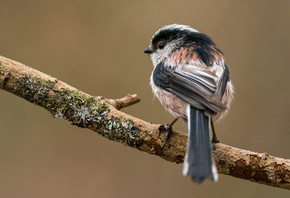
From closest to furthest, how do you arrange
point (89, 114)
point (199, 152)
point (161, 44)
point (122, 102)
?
1. point (199, 152)
2. point (89, 114)
3. point (122, 102)
4. point (161, 44)

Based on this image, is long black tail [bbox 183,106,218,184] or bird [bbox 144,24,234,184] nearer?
long black tail [bbox 183,106,218,184]

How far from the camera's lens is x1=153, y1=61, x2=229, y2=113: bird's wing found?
7.74 ft

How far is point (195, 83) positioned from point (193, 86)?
0.04 m

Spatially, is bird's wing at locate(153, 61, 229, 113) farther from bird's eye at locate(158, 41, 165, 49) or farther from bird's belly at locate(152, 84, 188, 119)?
bird's eye at locate(158, 41, 165, 49)

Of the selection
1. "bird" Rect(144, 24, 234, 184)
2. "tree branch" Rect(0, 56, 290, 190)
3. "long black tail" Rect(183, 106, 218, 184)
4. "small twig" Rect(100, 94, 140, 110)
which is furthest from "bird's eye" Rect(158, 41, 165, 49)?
"long black tail" Rect(183, 106, 218, 184)

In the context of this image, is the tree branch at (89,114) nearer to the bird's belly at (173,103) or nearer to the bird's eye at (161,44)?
the bird's belly at (173,103)

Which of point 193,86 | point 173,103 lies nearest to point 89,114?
point 173,103

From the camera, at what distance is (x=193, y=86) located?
2496 mm

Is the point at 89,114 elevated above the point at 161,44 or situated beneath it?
situated beneath

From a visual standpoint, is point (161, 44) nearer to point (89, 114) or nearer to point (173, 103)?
point (173, 103)

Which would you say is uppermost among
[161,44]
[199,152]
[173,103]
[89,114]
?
[161,44]

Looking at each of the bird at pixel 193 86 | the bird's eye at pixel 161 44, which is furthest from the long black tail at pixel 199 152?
the bird's eye at pixel 161 44

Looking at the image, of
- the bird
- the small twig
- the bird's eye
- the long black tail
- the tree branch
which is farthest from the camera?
the bird's eye

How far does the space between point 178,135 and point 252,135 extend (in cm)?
215
